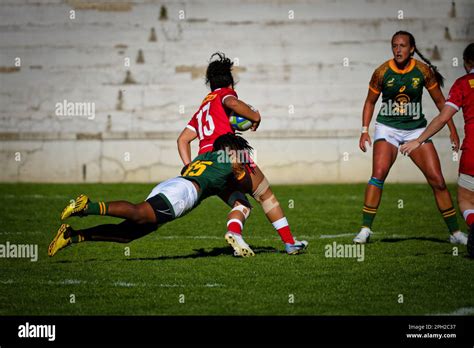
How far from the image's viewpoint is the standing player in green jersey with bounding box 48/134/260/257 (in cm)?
820

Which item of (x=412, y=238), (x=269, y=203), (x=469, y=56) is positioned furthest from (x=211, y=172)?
(x=412, y=238)

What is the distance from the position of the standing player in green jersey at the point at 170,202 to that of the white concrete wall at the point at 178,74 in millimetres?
10064

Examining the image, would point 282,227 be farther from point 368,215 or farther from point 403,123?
point 403,123

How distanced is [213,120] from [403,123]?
2466mm

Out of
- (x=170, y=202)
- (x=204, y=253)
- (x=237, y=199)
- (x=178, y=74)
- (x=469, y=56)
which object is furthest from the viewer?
(x=178, y=74)

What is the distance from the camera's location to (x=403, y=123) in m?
10.4

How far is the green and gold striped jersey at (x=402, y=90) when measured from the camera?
33.8 feet

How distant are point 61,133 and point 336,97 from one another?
587 centimetres

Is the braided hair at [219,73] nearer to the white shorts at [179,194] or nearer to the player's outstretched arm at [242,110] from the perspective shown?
the player's outstretched arm at [242,110]

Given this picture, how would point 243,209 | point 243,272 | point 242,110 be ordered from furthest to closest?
point 243,209, point 242,110, point 243,272

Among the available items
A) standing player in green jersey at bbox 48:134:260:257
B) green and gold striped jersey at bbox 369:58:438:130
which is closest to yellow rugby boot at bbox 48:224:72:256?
standing player in green jersey at bbox 48:134:260:257

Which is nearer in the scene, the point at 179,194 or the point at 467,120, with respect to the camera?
the point at 179,194

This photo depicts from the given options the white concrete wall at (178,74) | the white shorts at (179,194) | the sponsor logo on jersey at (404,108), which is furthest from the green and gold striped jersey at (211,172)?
the white concrete wall at (178,74)

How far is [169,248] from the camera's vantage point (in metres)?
10.4
